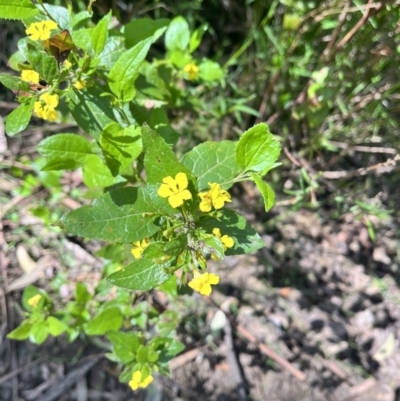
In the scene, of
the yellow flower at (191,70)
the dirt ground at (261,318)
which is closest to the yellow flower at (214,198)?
the yellow flower at (191,70)

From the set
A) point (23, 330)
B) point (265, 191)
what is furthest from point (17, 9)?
point (23, 330)

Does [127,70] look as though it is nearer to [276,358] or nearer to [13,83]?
[13,83]

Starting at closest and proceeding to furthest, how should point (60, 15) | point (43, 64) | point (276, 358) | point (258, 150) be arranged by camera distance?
point (43, 64) → point (258, 150) → point (60, 15) → point (276, 358)

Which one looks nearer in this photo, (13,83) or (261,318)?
(13,83)

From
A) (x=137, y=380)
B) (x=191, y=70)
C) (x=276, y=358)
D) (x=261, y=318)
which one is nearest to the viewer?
(x=137, y=380)

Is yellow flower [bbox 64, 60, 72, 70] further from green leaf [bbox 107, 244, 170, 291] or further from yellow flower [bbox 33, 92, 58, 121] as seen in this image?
green leaf [bbox 107, 244, 170, 291]

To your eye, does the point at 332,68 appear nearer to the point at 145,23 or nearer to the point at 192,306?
the point at 145,23

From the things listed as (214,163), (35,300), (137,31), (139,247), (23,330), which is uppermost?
(137,31)
